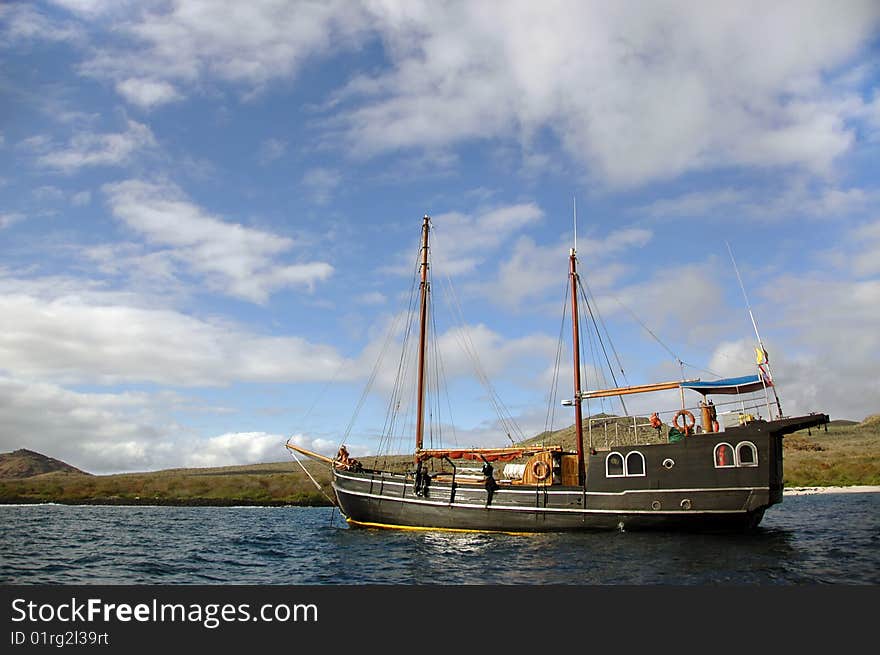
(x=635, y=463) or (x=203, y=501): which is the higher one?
(x=635, y=463)

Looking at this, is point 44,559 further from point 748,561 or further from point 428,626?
point 748,561

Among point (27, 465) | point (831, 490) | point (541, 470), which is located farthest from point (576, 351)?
point (27, 465)

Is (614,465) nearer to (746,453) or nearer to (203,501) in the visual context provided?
(746,453)

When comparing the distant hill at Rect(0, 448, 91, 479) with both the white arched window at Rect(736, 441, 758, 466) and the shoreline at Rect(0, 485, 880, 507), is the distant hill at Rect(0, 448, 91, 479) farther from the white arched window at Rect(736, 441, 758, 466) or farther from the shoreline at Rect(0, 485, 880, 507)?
the white arched window at Rect(736, 441, 758, 466)

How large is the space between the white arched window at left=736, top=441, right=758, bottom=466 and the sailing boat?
5 cm

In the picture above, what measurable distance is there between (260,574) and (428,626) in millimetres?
13622

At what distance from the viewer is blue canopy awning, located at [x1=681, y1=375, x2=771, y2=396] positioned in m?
33.4

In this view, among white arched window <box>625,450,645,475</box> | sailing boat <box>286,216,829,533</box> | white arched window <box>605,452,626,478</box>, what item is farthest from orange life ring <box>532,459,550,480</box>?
white arched window <box>625,450,645,475</box>

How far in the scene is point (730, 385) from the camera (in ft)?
111

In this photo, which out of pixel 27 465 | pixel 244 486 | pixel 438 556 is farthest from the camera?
pixel 27 465

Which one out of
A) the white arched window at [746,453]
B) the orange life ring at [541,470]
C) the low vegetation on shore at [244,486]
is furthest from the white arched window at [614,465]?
the low vegetation on shore at [244,486]

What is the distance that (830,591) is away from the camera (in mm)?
14188

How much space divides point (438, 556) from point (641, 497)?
12.9 meters

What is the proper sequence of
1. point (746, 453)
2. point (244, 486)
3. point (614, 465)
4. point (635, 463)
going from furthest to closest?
point (244, 486), point (614, 465), point (635, 463), point (746, 453)
